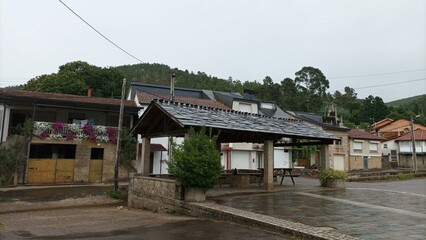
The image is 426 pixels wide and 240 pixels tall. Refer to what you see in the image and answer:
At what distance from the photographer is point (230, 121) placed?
13719 mm

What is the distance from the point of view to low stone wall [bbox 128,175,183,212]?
448 inches

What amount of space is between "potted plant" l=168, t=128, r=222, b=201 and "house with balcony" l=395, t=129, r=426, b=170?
4674 cm

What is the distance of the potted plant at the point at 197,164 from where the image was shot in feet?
34.3

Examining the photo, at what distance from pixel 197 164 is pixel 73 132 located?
18556 mm

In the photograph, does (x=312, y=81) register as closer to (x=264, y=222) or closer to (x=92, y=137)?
(x=92, y=137)

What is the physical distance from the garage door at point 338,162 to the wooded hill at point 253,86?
69.3ft

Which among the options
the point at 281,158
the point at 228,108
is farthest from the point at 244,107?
the point at 281,158

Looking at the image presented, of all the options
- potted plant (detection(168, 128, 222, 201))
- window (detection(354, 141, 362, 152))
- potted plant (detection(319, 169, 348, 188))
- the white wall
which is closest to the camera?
potted plant (detection(168, 128, 222, 201))

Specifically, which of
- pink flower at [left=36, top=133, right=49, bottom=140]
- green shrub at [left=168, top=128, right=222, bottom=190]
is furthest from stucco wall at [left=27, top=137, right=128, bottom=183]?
green shrub at [left=168, top=128, right=222, bottom=190]

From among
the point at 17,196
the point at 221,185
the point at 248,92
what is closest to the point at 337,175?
the point at 221,185

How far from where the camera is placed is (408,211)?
9.84 metres

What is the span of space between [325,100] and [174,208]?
66911 mm

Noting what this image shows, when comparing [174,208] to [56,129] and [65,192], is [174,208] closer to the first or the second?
[65,192]

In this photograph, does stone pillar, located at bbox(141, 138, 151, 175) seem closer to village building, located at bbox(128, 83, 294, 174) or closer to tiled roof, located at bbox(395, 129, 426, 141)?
village building, located at bbox(128, 83, 294, 174)
